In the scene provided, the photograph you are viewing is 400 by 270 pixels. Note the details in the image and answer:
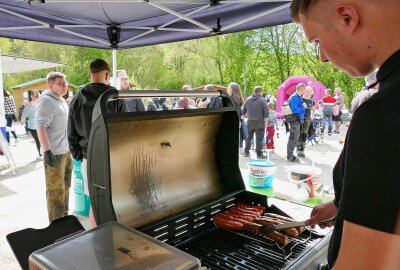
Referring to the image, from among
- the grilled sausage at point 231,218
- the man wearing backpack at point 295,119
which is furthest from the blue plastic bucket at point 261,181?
the man wearing backpack at point 295,119

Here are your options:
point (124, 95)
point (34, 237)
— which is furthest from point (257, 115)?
point (34, 237)

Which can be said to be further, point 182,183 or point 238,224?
point 182,183

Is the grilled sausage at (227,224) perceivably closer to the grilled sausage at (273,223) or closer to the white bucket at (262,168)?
the grilled sausage at (273,223)

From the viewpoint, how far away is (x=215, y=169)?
2.34 meters

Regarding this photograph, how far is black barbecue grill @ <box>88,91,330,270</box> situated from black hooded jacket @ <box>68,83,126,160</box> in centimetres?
147

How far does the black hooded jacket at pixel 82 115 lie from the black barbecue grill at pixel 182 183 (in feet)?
4.82

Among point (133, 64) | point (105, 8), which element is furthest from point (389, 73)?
point (133, 64)

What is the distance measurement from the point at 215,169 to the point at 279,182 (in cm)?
400

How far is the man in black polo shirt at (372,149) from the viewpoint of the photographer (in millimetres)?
676

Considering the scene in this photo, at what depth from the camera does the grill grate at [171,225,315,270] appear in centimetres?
160

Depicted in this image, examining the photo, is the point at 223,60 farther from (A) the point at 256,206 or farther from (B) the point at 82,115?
(A) the point at 256,206

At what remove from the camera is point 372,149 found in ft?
2.26

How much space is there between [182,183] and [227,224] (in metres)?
0.42

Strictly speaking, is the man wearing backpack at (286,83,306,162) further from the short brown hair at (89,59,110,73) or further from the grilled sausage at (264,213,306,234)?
the grilled sausage at (264,213,306,234)
